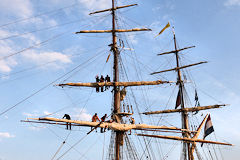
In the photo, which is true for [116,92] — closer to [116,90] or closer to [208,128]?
[116,90]

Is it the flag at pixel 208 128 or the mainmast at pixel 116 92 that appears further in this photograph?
the flag at pixel 208 128

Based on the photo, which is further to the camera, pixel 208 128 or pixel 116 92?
pixel 208 128

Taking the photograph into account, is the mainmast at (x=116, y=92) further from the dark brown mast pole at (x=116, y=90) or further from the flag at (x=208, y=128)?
the flag at (x=208, y=128)

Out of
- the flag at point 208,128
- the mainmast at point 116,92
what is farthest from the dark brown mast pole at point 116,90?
the flag at point 208,128

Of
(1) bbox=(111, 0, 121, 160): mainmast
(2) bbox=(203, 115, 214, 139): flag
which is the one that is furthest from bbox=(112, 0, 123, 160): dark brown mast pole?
(2) bbox=(203, 115, 214, 139): flag

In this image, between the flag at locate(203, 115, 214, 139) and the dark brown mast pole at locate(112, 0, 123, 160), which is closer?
the dark brown mast pole at locate(112, 0, 123, 160)

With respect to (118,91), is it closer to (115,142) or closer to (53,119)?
(115,142)

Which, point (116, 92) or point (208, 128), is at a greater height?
point (116, 92)

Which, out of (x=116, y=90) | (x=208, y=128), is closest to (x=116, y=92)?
(x=116, y=90)

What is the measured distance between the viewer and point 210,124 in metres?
32.4

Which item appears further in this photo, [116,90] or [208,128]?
[208,128]

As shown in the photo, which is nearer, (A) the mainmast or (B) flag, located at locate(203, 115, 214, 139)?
(A) the mainmast

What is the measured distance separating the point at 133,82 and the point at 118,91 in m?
1.95

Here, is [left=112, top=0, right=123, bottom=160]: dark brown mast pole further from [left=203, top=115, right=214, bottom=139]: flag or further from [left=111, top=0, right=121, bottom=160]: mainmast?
[left=203, top=115, right=214, bottom=139]: flag
